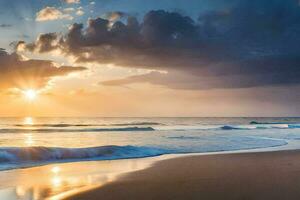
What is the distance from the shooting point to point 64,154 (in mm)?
17969

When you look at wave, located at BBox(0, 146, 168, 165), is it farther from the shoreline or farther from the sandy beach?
the sandy beach

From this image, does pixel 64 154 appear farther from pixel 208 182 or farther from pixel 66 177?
pixel 208 182

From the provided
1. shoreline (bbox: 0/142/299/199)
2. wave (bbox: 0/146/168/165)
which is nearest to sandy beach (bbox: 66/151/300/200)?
shoreline (bbox: 0/142/299/199)

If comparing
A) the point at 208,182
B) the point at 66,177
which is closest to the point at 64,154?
the point at 66,177

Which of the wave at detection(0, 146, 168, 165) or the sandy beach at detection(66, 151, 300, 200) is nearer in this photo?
the sandy beach at detection(66, 151, 300, 200)

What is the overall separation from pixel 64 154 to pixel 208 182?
885 cm

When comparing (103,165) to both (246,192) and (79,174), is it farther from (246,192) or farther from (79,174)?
(246,192)

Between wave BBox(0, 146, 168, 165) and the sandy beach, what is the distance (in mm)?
3684

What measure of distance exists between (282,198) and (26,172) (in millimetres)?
8398

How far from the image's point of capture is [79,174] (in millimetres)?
12727

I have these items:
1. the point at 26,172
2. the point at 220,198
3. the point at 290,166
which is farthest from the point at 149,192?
the point at 290,166

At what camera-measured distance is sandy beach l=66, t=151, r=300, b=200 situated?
30.1ft

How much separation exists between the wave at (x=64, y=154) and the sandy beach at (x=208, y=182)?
368cm

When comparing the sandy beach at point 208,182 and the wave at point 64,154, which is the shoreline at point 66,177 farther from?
the wave at point 64,154
